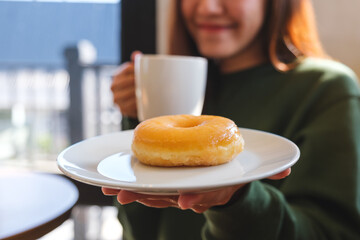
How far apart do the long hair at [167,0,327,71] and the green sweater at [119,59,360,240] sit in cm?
6

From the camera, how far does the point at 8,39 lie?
312 cm

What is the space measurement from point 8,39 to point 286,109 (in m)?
3.01

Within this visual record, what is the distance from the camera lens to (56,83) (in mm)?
3469

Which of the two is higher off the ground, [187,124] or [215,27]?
[215,27]

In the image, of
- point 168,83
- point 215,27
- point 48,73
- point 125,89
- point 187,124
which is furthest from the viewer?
point 48,73

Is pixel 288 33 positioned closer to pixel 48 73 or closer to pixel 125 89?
pixel 125 89

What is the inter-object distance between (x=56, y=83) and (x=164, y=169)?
3.28 meters

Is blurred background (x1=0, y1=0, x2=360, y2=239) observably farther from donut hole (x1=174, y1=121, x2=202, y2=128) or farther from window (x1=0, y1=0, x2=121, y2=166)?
donut hole (x1=174, y1=121, x2=202, y2=128)

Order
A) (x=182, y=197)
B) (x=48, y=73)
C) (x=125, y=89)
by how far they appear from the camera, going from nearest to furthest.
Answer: (x=182, y=197)
(x=125, y=89)
(x=48, y=73)

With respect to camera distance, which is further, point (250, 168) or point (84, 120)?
point (84, 120)

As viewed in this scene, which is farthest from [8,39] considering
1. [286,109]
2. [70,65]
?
[286,109]

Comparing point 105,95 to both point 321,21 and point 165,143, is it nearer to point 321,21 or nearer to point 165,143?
point 321,21

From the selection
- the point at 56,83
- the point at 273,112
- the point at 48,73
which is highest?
the point at 273,112

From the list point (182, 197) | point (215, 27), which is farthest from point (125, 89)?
point (182, 197)
